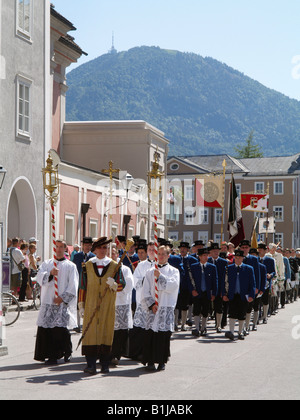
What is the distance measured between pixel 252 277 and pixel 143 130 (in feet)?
113

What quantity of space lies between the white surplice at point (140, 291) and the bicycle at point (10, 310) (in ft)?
16.5

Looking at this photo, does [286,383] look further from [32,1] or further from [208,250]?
[32,1]

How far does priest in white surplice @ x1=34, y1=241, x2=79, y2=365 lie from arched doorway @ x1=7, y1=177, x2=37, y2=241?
1823cm

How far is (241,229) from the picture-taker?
28.6 meters

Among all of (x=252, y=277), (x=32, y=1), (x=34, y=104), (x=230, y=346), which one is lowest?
(x=230, y=346)

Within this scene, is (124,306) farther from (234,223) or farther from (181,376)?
(234,223)

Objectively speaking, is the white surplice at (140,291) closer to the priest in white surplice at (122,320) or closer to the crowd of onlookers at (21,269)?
the priest in white surplice at (122,320)

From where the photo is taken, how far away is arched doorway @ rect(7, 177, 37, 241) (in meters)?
30.5

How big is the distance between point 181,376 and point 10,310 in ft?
28.6

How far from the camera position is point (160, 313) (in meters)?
12.0

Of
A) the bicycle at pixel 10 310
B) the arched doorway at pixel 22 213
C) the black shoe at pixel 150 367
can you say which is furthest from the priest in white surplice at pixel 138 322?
the arched doorway at pixel 22 213

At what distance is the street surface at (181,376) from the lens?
927 centimetres

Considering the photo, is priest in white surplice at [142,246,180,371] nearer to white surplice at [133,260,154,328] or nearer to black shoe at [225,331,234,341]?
white surplice at [133,260,154,328]

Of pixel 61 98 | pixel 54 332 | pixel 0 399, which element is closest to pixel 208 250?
pixel 54 332
